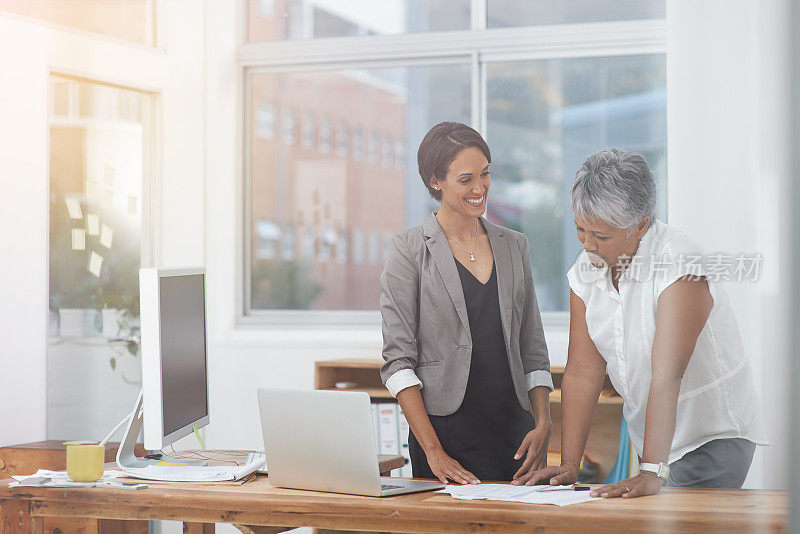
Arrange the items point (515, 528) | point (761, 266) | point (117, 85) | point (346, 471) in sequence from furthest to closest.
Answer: point (117, 85) → point (346, 471) → point (515, 528) → point (761, 266)

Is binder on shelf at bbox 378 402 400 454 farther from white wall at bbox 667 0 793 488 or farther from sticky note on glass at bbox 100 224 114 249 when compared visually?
white wall at bbox 667 0 793 488

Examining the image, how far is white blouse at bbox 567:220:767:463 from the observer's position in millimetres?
1178

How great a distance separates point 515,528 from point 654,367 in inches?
15.5

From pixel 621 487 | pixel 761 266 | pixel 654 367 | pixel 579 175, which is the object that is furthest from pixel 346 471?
pixel 761 266

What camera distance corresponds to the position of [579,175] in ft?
6.00

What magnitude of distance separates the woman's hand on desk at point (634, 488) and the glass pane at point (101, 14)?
2.57m

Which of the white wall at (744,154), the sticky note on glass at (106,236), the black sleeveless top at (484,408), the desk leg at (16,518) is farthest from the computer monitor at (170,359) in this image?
the sticky note on glass at (106,236)

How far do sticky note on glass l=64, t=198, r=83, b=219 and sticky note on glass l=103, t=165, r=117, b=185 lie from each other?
0.19 m

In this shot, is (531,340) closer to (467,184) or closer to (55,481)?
(467,184)

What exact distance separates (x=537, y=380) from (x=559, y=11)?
6.64ft

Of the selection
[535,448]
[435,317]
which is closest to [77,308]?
[435,317]

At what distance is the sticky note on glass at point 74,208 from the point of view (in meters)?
3.40

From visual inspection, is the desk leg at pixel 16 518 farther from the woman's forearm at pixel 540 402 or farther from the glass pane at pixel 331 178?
the glass pane at pixel 331 178

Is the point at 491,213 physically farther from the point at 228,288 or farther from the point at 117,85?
the point at 117,85
